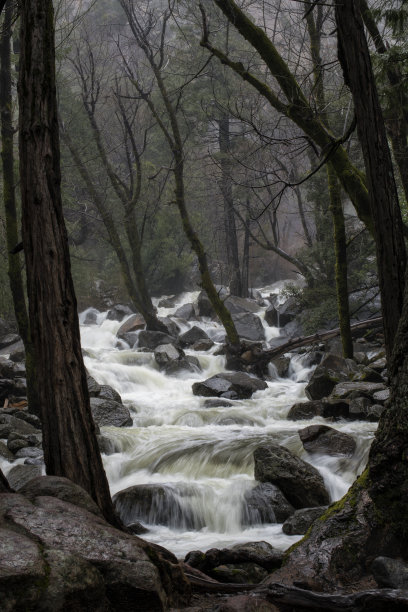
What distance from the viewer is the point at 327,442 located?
787 cm

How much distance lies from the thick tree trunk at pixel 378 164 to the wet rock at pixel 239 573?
2111mm

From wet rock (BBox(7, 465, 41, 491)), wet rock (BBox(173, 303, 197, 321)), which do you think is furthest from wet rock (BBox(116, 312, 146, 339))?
wet rock (BBox(7, 465, 41, 491))

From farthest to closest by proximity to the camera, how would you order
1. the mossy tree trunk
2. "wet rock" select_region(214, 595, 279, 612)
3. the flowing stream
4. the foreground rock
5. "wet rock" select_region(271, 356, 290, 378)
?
"wet rock" select_region(271, 356, 290, 378)
the mossy tree trunk
the flowing stream
"wet rock" select_region(214, 595, 279, 612)
the foreground rock

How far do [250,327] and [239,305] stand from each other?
9.35ft

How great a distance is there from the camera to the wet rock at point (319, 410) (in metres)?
9.73

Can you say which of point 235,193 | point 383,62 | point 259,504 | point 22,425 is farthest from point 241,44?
point 259,504

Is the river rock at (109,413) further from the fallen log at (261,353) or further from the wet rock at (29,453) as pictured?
the fallen log at (261,353)

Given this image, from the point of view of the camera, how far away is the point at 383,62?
280 inches

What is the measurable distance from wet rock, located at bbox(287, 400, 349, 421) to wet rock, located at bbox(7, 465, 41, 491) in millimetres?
5055

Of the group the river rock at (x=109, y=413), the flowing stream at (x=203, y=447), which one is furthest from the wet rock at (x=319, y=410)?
the river rock at (x=109, y=413)

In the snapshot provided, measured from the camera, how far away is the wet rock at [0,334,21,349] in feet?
56.5

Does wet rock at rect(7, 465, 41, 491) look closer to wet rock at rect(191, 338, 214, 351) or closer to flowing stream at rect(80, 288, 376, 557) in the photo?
flowing stream at rect(80, 288, 376, 557)

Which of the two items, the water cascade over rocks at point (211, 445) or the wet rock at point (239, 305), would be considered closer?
the water cascade over rocks at point (211, 445)

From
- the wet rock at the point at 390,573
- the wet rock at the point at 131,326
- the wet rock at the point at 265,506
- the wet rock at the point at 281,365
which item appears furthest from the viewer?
the wet rock at the point at 131,326
